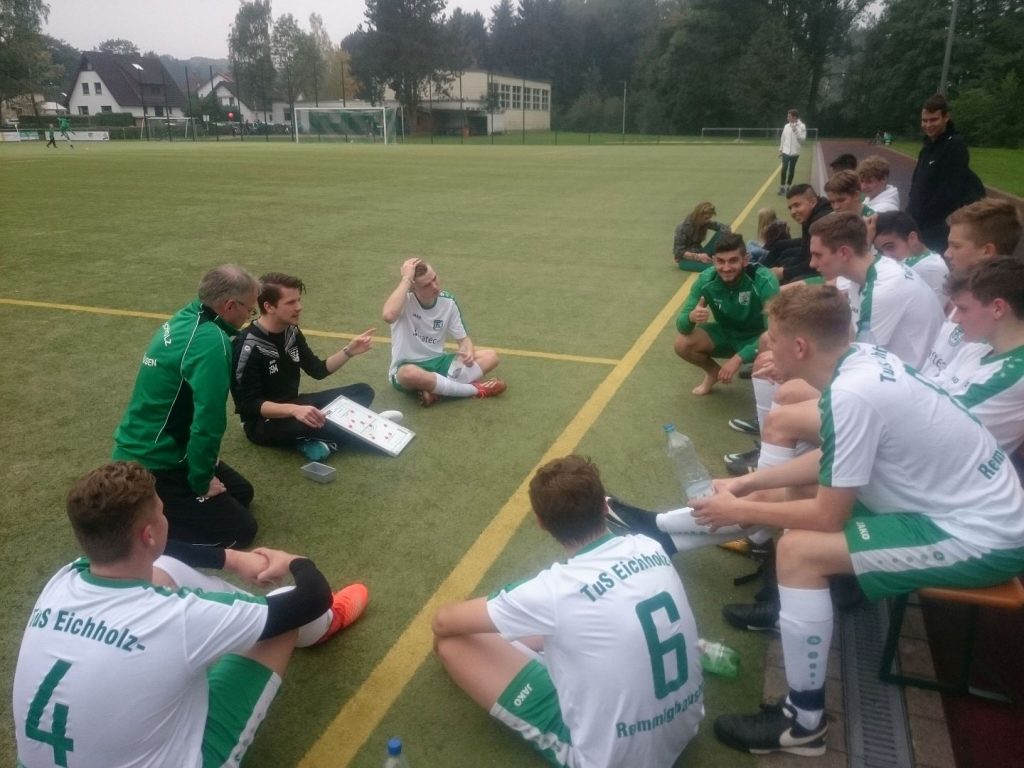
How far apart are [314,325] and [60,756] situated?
20.5 feet

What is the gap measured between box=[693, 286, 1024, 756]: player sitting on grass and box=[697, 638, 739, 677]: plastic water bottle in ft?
0.88

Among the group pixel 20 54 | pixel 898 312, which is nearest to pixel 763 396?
pixel 898 312

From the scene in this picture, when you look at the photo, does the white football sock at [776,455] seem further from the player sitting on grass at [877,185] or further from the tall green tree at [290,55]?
the tall green tree at [290,55]

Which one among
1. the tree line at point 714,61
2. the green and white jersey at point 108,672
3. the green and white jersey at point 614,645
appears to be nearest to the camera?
the green and white jersey at point 108,672

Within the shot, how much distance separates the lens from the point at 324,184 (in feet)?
72.2

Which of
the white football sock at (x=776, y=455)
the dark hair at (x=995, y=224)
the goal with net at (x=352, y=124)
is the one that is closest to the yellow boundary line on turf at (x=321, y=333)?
the dark hair at (x=995, y=224)

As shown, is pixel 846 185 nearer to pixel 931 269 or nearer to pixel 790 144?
pixel 931 269

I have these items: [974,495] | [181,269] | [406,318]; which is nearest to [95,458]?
[406,318]

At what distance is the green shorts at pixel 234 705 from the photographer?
2.48m

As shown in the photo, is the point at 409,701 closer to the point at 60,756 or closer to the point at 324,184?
the point at 60,756

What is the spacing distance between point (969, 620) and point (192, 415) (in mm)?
3843

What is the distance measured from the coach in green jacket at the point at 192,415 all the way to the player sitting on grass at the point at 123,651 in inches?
65.4

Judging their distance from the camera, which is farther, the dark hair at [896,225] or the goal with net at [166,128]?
the goal with net at [166,128]

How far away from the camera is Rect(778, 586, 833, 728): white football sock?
2.76 m
